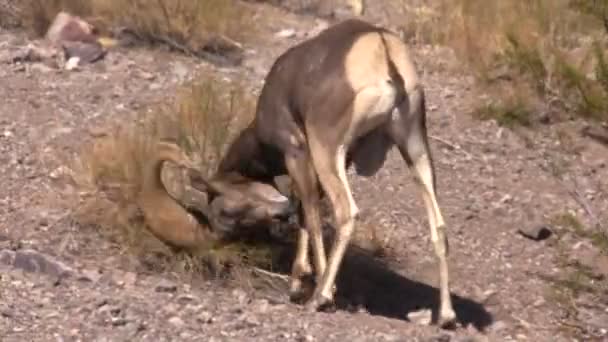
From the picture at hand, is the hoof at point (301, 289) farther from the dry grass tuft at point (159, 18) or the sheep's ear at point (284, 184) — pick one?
the dry grass tuft at point (159, 18)

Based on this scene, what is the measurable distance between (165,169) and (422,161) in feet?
6.89

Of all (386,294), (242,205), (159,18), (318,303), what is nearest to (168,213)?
(242,205)

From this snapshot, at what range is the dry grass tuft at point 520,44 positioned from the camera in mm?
12336

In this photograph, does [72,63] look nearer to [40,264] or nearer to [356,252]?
[356,252]

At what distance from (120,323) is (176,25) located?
668 centimetres

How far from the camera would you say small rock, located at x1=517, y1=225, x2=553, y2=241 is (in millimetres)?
10391

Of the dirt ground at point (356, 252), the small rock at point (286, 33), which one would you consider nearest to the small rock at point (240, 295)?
the dirt ground at point (356, 252)

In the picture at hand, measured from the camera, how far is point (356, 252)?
384 inches

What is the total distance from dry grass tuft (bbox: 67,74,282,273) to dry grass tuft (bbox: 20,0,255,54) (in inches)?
111

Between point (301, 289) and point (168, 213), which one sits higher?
point (168, 213)

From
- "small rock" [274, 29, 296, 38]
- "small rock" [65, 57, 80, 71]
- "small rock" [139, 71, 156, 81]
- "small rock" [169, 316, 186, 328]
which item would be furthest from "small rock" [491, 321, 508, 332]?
"small rock" [274, 29, 296, 38]

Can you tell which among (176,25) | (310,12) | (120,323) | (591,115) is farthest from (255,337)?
(310,12)

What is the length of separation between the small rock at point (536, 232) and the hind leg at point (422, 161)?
7.14ft

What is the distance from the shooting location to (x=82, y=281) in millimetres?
8062
